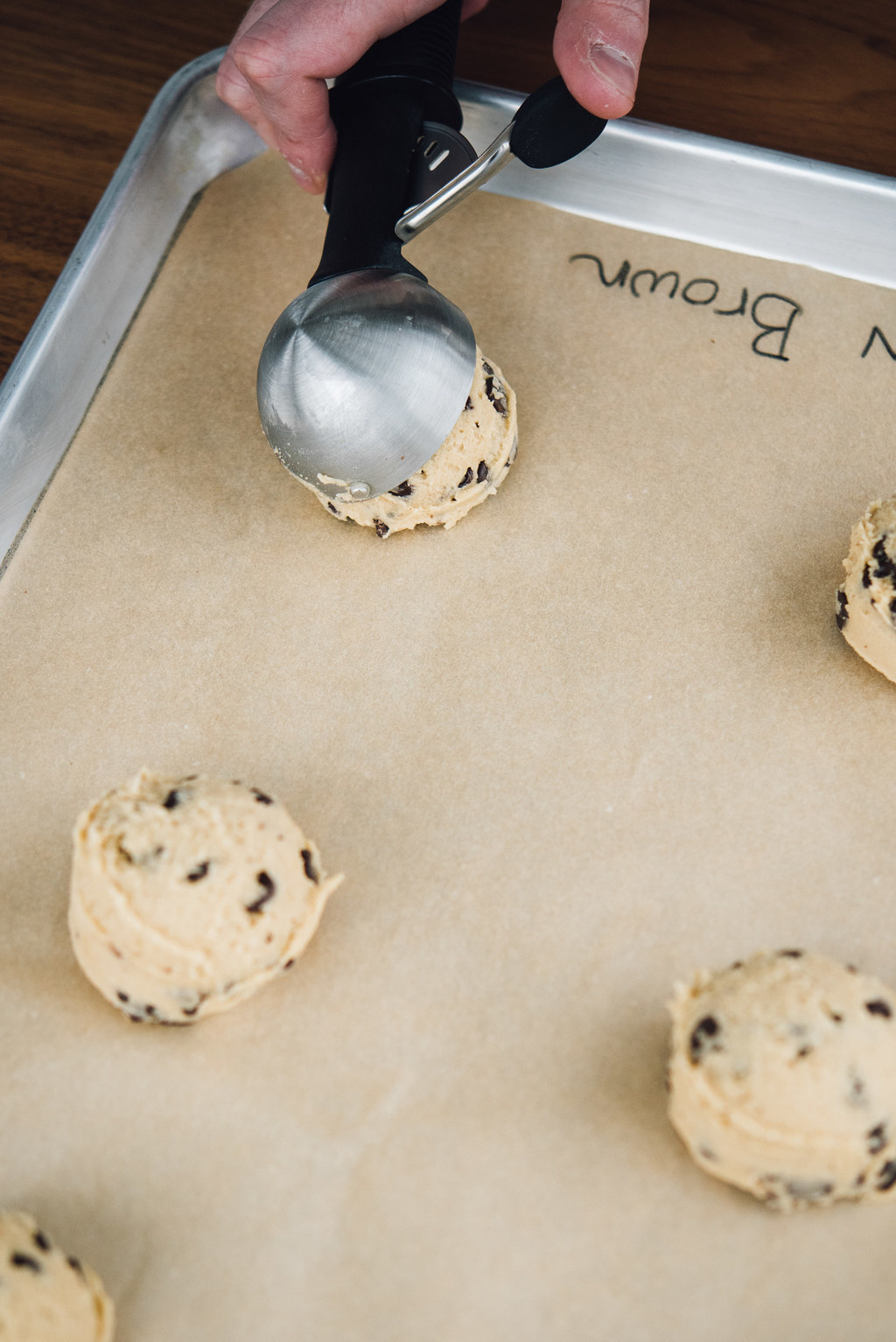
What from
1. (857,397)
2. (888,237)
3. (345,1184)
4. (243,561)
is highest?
(888,237)

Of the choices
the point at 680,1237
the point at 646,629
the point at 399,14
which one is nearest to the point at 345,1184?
the point at 680,1237

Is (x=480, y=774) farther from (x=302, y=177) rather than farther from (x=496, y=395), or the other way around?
(x=302, y=177)

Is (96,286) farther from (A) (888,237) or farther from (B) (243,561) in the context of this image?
(A) (888,237)

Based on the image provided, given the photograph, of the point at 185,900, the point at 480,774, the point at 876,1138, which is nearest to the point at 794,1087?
the point at 876,1138

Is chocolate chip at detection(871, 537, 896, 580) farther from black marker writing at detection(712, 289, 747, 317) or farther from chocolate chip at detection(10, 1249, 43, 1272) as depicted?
chocolate chip at detection(10, 1249, 43, 1272)

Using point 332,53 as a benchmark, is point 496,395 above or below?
below

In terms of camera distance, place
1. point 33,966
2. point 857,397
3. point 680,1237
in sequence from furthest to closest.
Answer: point 857,397, point 33,966, point 680,1237
